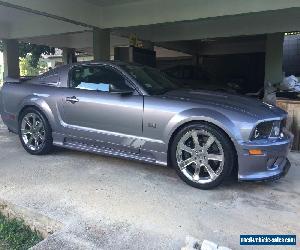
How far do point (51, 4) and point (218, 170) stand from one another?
6.17 meters

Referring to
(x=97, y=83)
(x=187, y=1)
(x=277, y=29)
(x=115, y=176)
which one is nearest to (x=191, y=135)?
(x=115, y=176)

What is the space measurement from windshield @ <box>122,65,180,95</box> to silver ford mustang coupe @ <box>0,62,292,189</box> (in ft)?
0.06

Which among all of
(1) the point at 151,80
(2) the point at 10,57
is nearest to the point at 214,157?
(1) the point at 151,80

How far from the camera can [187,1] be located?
8.46 metres

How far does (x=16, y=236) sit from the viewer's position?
3.37m

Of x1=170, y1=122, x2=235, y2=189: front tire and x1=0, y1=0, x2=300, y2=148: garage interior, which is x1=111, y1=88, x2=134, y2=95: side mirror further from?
x1=0, y1=0, x2=300, y2=148: garage interior

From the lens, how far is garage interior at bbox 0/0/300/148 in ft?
27.7

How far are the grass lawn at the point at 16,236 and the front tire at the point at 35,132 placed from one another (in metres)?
1.73

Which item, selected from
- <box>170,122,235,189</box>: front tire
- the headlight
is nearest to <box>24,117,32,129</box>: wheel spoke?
<box>170,122,235,189</box>: front tire

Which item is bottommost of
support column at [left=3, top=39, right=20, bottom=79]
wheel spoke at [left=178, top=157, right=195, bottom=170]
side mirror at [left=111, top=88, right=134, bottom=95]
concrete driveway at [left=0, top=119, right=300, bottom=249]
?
concrete driveway at [left=0, top=119, right=300, bottom=249]

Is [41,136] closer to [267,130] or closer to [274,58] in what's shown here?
[267,130]

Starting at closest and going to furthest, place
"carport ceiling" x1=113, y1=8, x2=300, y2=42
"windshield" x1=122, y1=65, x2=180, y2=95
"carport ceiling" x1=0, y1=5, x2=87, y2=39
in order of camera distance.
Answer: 1. "windshield" x1=122, y1=65, x2=180, y2=95
2. "carport ceiling" x1=113, y1=8, x2=300, y2=42
3. "carport ceiling" x1=0, y1=5, x2=87, y2=39

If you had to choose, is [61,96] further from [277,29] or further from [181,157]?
[277,29]

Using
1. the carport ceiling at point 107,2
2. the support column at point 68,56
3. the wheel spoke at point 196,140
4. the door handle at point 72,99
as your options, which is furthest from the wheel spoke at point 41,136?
the support column at point 68,56
